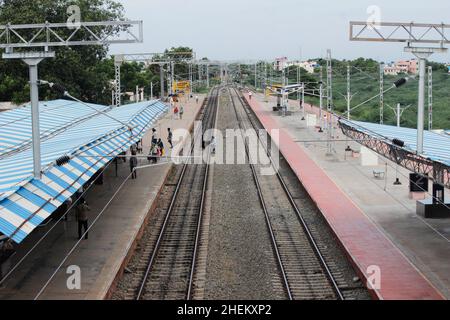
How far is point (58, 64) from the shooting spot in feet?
143

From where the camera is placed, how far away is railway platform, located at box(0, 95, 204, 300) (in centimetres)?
1247

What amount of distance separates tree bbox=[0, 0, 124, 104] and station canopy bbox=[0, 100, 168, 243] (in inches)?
530

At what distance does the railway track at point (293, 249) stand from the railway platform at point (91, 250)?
3713mm

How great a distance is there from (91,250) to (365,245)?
6.72m

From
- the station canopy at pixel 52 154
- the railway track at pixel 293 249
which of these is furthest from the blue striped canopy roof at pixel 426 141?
the station canopy at pixel 52 154

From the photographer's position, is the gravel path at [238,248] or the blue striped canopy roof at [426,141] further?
the blue striped canopy roof at [426,141]

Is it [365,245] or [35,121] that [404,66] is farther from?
[35,121]

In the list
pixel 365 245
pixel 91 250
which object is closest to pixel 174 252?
pixel 91 250

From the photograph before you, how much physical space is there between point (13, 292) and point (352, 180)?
1551cm

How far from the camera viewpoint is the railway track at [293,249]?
13141mm

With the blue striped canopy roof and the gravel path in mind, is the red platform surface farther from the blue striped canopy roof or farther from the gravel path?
the blue striped canopy roof

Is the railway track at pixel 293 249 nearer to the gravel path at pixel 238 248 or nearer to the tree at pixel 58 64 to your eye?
the gravel path at pixel 238 248

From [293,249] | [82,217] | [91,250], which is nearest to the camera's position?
[91,250]

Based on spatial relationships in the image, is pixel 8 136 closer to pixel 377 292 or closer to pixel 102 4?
pixel 377 292
